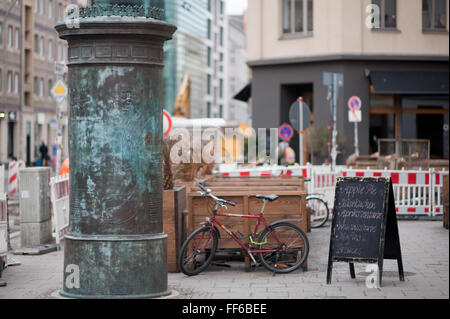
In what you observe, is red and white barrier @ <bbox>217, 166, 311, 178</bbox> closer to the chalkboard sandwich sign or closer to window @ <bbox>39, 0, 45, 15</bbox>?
the chalkboard sandwich sign

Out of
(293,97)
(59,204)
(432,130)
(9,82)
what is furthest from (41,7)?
(59,204)

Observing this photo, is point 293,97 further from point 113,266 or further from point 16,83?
point 16,83

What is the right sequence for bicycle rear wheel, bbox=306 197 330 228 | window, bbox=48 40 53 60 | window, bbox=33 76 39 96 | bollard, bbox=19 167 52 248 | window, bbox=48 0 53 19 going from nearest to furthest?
bollard, bbox=19 167 52 248
bicycle rear wheel, bbox=306 197 330 228
window, bbox=33 76 39 96
window, bbox=48 0 53 19
window, bbox=48 40 53 60

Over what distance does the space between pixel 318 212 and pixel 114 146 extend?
1029 cm

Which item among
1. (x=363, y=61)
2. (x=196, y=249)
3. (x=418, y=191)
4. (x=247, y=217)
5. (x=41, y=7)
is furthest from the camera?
(x=41, y=7)

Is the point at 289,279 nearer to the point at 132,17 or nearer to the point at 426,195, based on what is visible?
the point at 132,17

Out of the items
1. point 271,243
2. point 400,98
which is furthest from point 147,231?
point 400,98

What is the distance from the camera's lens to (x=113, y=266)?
891cm

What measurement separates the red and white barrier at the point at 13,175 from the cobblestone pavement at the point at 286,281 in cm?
1365

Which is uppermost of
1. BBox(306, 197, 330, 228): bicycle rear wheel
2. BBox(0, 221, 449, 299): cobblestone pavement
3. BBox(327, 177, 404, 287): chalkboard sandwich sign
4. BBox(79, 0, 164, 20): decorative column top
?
BBox(79, 0, 164, 20): decorative column top

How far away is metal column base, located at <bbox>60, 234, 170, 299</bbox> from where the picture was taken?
891cm

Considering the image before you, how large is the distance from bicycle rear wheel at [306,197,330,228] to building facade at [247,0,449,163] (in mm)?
14814

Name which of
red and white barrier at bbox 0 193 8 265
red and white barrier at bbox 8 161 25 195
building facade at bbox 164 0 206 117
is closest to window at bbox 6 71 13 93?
building facade at bbox 164 0 206 117
